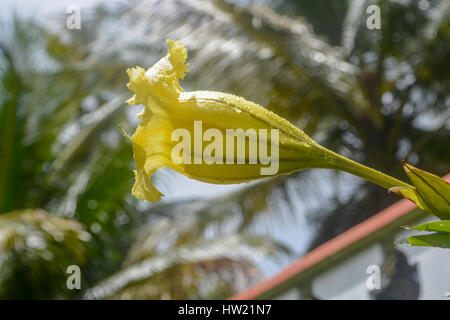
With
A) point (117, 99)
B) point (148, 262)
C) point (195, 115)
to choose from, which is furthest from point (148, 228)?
point (195, 115)

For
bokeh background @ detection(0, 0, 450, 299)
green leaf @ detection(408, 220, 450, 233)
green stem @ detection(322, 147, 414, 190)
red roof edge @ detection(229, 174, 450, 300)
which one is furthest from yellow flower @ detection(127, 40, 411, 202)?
bokeh background @ detection(0, 0, 450, 299)

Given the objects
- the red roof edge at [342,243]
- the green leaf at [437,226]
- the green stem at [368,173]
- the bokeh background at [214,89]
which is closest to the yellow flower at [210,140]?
the green stem at [368,173]

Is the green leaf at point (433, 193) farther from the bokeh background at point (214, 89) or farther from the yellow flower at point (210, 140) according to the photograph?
the bokeh background at point (214, 89)

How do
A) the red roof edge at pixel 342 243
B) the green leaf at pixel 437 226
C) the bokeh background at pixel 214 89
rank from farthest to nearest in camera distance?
1. the bokeh background at pixel 214 89
2. the red roof edge at pixel 342 243
3. the green leaf at pixel 437 226

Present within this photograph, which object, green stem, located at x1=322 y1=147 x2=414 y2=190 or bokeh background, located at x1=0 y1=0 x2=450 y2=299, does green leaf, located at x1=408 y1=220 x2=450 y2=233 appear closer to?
green stem, located at x1=322 y1=147 x2=414 y2=190
